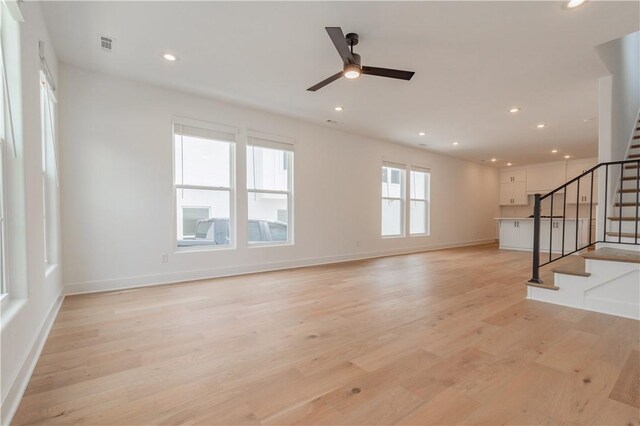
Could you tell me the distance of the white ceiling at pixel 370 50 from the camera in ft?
8.09

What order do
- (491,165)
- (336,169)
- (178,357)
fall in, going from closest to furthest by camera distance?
(178,357) → (336,169) → (491,165)

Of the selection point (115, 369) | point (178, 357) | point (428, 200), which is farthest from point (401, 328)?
point (428, 200)

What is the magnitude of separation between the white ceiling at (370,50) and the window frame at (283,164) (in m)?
0.48

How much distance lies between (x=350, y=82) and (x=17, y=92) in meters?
3.16

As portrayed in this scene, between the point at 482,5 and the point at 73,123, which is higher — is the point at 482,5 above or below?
above

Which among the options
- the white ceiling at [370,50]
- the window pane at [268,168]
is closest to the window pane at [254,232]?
the window pane at [268,168]

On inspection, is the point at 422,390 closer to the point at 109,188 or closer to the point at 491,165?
the point at 109,188

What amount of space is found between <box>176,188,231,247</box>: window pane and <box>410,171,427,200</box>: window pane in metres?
4.92

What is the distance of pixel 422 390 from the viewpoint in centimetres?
159

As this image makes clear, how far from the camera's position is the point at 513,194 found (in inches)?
391

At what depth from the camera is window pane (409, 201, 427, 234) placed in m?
7.61

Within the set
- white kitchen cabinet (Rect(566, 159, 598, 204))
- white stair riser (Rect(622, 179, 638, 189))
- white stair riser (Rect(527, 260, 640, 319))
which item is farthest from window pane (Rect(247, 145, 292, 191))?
white kitchen cabinet (Rect(566, 159, 598, 204))

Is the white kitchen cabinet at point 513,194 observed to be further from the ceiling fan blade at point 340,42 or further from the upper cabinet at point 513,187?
the ceiling fan blade at point 340,42

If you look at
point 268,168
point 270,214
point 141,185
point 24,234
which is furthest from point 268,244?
point 24,234
